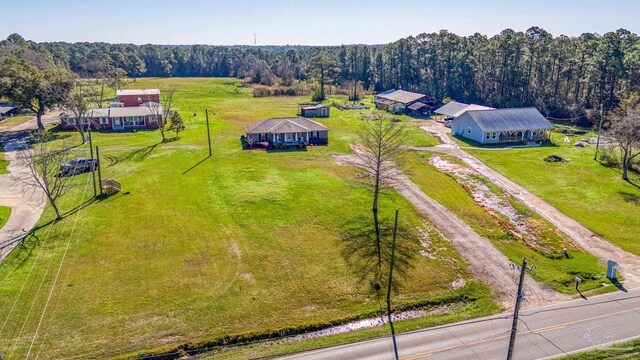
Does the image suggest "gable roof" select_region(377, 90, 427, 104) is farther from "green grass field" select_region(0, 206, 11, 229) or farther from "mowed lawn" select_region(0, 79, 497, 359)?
"green grass field" select_region(0, 206, 11, 229)

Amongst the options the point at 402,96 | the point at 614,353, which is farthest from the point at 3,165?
the point at 402,96

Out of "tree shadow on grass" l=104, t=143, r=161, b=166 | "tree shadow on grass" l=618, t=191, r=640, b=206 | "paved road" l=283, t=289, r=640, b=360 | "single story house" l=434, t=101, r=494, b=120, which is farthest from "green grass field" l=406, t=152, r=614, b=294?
"tree shadow on grass" l=104, t=143, r=161, b=166

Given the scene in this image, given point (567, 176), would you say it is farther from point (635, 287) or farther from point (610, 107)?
point (610, 107)

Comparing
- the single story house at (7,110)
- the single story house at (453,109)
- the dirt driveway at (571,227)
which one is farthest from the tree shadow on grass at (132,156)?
the single story house at (453,109)

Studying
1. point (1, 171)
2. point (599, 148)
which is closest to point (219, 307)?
point (1, 171)

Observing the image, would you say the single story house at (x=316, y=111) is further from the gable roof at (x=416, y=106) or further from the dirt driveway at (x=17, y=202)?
the dirt driveway at (x=17, y=202)
